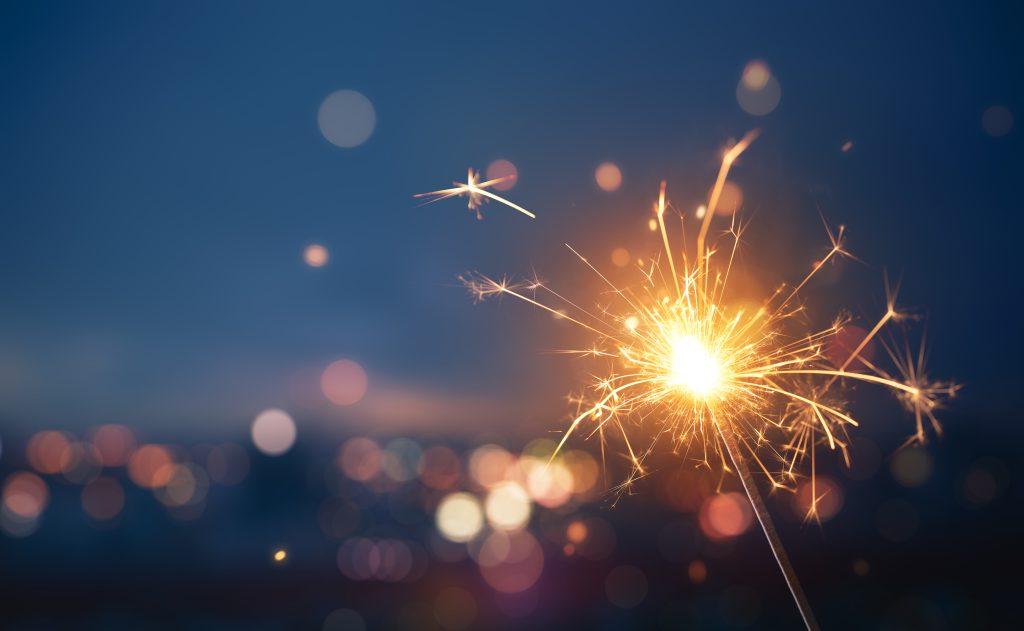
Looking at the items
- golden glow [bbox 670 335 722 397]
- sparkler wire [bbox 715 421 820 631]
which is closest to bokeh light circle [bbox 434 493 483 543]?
golden glow [bbox 670 335 722 397]

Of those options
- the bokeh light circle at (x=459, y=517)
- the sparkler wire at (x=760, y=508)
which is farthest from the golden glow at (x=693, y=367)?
the bokeh light circle at (x=459, y=517)

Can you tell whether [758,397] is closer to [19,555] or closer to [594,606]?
[594,606]

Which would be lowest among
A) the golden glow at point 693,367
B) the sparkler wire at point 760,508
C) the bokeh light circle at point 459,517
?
the sparkler wire at point 760,508

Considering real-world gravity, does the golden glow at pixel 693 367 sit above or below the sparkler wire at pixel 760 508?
above

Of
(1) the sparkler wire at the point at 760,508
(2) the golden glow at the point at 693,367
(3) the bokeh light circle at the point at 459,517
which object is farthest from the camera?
(3) the bokeh light circle at the point at 459,517

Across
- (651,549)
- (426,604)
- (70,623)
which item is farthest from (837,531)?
(70,623)

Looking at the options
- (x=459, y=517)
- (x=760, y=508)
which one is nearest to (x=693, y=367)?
(x=760, y=508)

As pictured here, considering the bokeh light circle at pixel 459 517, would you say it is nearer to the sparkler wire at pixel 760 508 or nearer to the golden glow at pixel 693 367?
the golden glow at pixel 693 367

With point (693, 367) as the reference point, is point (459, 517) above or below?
above

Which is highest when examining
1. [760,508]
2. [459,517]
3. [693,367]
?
[459,517]

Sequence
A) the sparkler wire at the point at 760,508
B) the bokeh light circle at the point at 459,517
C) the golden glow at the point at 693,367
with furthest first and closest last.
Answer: the bokeh light circle at the point at 459,517 → the golden glow at the point at 693,367 → the sparkler wire at the point at 760,508

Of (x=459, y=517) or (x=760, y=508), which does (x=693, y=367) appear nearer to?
(x=760, y=508)
